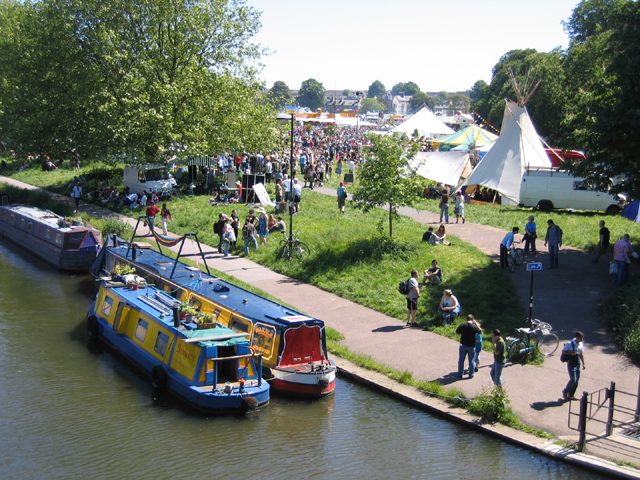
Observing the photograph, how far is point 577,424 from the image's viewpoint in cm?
1253

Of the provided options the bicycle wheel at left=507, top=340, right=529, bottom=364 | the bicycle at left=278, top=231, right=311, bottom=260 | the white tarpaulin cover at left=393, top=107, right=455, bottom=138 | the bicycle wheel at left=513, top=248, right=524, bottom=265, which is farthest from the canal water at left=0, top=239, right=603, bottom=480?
the white tarpaulin cover at left=393, top=107, right=455, bottom=138

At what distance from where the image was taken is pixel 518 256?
2223cm

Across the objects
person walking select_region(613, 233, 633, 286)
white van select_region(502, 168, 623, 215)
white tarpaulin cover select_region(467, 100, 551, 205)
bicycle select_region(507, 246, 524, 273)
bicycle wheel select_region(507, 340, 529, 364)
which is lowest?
bicycle wheel select_region(507, 340, 529, 364)

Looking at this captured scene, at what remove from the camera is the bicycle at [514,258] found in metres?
21.8

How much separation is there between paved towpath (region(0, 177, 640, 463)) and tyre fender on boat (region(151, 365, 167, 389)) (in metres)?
5.04

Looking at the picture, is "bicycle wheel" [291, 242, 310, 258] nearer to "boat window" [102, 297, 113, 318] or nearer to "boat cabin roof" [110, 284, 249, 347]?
"boat cabin roof" [110, 284, 249, 347]

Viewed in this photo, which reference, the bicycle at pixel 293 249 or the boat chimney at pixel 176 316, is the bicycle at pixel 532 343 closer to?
the boat chimney at pixel 176 316

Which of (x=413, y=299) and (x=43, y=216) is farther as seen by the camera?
(x=43, y=216)

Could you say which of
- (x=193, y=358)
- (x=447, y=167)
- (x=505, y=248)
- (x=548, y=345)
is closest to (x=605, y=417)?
(x=548, y=345)

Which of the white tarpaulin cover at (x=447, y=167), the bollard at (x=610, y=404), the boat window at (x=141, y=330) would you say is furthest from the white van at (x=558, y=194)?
the boat window at (x=141, y=330)

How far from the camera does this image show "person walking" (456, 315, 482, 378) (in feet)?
47.6

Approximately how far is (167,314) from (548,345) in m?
9.97

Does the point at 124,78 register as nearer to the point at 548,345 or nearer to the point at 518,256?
the point at 518,256

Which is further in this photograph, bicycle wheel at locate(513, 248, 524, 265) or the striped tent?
the striped tent
